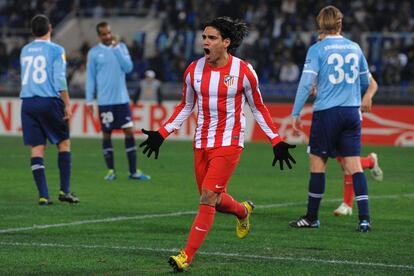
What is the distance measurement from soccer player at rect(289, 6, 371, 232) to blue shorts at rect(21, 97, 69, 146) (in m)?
3.36

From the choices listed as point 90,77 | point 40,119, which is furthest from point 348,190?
point 90,77

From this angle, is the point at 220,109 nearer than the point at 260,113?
Yes

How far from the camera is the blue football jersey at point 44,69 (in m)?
12.6

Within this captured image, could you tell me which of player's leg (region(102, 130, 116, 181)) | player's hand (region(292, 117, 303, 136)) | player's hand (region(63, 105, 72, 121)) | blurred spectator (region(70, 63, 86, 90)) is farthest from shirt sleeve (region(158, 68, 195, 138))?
blurred spectator (region(70, 63, 86, 90))

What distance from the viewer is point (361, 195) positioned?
35.2 feet

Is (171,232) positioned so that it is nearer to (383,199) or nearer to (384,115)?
(383,199)

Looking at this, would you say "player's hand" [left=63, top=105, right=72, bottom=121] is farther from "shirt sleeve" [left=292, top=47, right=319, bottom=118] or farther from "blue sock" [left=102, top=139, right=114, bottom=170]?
"blue sock" [left=102, top=139, right=114, bottom=170]

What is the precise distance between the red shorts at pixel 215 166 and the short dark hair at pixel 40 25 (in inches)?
183

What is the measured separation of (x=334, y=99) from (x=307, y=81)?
33 centimetres

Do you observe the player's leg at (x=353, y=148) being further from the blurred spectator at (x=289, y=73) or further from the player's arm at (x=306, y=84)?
the blurred spectator at (x=289, y=73)

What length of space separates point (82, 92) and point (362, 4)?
9.77 metres

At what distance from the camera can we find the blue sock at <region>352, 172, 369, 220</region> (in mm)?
10602

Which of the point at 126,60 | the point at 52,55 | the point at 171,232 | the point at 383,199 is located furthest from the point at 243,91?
the point at 126,60

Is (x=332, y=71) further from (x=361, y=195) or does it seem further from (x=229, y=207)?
(x=229, y=207)
